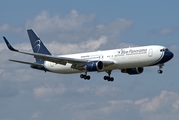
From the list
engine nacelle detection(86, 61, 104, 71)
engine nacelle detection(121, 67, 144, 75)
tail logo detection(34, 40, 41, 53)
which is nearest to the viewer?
engine nacelle detection(86, 61, 104, 71)

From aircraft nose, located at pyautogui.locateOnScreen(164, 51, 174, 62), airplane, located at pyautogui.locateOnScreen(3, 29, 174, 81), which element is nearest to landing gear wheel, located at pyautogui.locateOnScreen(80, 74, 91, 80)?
airplane, located at pyautogui.locateOnScreen(3, 29, 174, 81)

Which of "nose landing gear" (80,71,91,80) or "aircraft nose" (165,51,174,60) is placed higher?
"aircraft nose" (165,51,174,60)

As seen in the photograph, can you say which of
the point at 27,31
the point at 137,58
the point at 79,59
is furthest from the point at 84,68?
the point at 27,31

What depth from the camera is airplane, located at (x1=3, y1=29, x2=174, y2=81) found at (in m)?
116

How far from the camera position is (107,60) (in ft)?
394

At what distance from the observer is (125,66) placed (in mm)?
118000

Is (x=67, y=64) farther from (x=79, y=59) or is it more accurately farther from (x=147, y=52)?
(x=147, y=52)

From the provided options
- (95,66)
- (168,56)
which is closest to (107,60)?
(95,66)

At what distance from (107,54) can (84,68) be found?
4329 mm

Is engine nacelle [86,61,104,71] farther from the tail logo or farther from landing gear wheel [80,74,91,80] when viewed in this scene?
the tail logo

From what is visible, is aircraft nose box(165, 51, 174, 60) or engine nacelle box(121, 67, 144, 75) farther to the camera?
engine nacelle box(121, 67, 144, 75)

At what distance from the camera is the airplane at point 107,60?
116375 millimetres

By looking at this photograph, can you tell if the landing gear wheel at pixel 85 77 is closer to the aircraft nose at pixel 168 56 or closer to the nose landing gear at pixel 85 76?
the nose landing gear at pixel 85 76

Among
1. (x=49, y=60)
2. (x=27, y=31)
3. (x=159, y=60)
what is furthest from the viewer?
(x=27, y=31)
